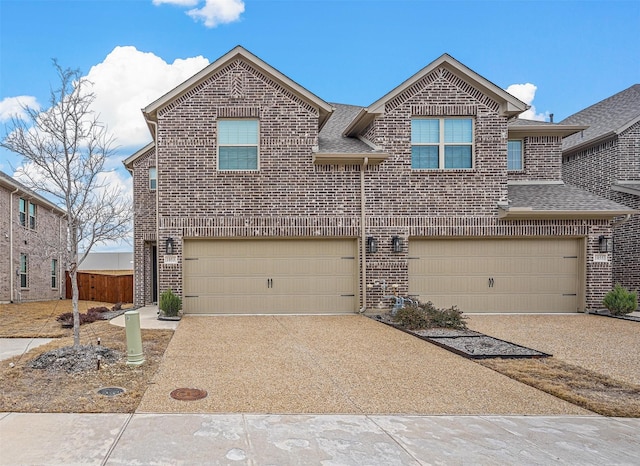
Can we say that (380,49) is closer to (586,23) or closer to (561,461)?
(586,23)

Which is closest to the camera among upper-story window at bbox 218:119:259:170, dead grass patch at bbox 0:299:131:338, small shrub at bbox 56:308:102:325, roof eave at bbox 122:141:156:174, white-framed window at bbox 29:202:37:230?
dead grass patch at bbox 0:299:131:338

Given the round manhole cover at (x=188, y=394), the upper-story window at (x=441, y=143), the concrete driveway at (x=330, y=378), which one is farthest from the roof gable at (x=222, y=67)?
the round manhole cover at (x=188, y=394)

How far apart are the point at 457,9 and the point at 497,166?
4532 mm

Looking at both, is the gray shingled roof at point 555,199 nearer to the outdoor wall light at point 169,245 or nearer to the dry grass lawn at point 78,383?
the outdoor wall light at point 169,245

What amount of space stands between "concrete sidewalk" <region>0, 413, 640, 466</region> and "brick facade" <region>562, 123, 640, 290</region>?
12.1m

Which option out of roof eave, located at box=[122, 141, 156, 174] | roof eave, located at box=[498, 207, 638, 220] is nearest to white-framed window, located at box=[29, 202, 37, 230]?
roof eave, located at box=[122, 141, 156, 174]

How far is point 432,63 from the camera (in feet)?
41.2

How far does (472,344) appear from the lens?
8406 mm

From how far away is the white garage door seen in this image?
12703 mm

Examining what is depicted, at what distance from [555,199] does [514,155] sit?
2012 millimetres

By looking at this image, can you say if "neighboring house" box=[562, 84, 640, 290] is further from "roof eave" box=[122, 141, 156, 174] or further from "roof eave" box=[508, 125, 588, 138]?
"roof eave" box=[122, 141, 156, 174]

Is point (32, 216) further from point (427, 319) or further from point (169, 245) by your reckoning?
point (427, 319)

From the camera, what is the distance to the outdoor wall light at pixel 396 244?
1233cm

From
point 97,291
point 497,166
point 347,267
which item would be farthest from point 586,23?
point 97,291
